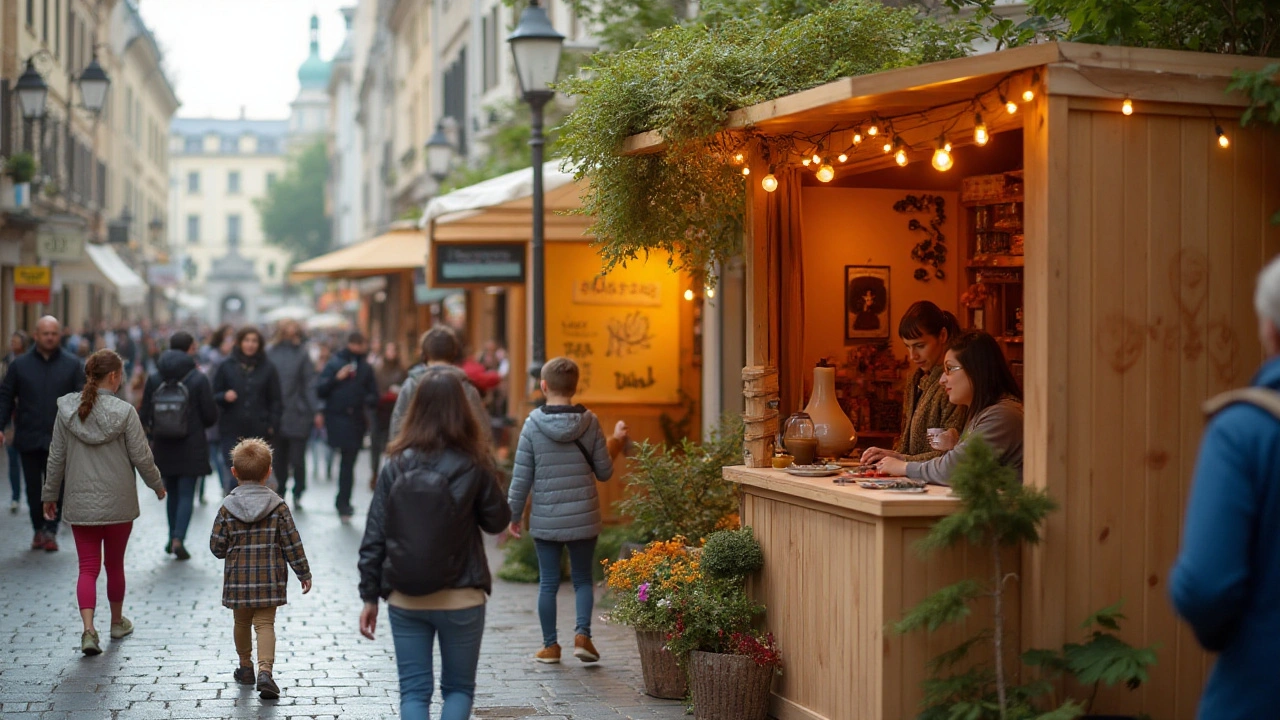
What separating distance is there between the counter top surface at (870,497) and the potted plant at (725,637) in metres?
0.44

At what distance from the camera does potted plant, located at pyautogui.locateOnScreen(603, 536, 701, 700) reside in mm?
7918

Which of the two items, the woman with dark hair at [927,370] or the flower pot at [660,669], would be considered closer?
the flower pot at [660,669]

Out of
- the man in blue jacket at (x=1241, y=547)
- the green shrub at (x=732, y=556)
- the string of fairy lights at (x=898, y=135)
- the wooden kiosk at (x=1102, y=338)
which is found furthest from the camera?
the green shrub at (x=732, y=556)

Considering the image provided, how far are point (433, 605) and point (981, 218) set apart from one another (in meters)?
5.63

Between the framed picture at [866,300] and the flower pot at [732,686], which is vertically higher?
the framed picture at [866,300]

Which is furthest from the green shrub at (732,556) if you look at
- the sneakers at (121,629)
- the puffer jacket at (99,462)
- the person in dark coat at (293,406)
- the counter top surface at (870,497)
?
the person in dark coat at (293,406)

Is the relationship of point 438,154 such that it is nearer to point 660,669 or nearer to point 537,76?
point 537,76

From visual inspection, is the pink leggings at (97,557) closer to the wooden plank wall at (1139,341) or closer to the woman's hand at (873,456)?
the woman's hand at (873,456)

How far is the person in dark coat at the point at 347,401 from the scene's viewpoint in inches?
650

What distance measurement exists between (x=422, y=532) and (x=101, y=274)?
2758cm

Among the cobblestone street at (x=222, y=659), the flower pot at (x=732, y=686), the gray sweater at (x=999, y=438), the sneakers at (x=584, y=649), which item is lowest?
the cobblestone street at (x=222, y=659)

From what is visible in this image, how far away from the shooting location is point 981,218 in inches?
403

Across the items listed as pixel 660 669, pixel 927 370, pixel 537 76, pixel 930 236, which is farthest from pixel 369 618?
pixel 537 76

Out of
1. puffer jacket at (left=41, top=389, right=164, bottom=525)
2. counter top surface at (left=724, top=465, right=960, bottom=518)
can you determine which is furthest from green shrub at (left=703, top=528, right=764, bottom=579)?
puffer jacket at (left=41, top=389, right=164, bottom=525)
